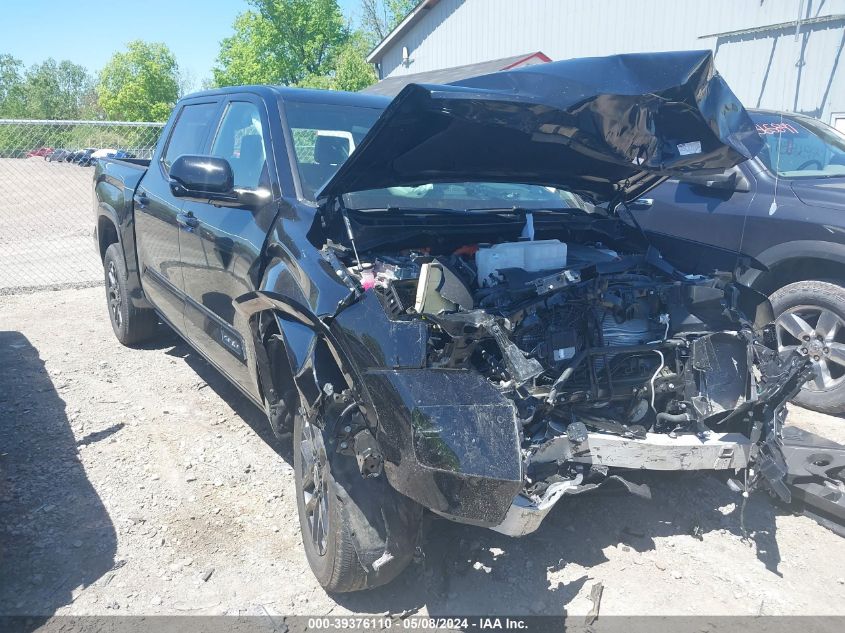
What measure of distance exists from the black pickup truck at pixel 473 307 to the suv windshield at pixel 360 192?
0.02 meters

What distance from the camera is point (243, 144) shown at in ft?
12.4

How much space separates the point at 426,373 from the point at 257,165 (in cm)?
178

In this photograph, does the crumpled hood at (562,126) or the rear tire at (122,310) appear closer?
the crumpled hood at (562,126)

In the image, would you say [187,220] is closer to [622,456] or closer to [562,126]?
[562,126]

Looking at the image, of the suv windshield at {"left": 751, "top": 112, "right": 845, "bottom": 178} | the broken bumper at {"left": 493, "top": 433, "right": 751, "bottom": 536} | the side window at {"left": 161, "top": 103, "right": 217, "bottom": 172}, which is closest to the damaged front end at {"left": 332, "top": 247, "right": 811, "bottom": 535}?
the broken bumper at {"left": 493, "top": 433, "right": 751, "bottom": 536}

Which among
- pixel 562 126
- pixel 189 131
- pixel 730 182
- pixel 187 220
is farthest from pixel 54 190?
pixel 562 126

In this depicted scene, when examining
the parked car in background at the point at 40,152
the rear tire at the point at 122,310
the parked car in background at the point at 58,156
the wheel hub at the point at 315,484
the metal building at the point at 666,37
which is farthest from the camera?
the metal building at the point at 666,37

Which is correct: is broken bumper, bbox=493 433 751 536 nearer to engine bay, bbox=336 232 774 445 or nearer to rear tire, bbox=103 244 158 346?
engine bay, bbox=336 232 774 445

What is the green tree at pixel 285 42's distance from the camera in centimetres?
3425

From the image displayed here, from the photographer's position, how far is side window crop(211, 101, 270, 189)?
3519 millimetres

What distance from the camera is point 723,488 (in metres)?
3.68

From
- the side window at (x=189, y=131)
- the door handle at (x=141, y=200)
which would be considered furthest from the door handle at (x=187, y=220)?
the door handle at (x=141, y=200)

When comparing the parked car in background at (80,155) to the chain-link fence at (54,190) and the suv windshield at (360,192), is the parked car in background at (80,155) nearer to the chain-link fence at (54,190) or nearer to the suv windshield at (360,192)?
the chain-link fence at (54,190)

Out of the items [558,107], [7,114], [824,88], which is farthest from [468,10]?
[7,114]
